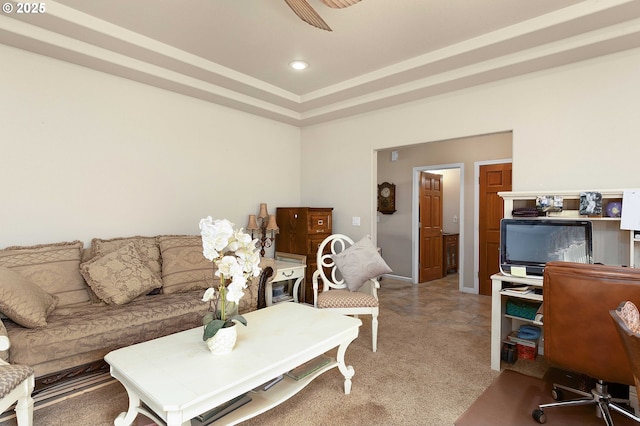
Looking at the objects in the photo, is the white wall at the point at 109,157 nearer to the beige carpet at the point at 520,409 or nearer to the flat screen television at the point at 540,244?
the flat screen television at the point at 540,244

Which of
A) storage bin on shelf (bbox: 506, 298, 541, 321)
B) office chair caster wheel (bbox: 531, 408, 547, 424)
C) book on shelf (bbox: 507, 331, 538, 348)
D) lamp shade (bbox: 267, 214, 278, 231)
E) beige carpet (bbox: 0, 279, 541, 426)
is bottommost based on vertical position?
beige carpet (bbox: 0, 279, 541, 426)

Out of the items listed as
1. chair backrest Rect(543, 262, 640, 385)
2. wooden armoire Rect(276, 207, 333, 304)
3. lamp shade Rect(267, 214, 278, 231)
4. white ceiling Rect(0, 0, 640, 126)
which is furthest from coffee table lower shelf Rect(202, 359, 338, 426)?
white ceiling Rect(0, 0, 640, 126)

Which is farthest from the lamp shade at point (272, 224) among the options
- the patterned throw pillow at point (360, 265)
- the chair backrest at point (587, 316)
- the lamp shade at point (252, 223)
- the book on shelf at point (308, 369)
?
the chair backrest at point (587, 316)

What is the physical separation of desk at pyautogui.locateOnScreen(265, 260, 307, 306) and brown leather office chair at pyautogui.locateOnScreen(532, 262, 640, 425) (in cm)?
250

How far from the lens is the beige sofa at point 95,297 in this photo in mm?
2031

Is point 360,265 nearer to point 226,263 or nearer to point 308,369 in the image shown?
point 308,369

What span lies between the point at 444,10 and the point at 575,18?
888 millimetres

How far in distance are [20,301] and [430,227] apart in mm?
5643

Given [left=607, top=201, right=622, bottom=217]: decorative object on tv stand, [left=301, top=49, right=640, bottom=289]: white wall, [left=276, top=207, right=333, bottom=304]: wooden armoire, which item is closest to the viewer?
[left=607, top=201, right=622, bottom=217]: decorative object on tv stand

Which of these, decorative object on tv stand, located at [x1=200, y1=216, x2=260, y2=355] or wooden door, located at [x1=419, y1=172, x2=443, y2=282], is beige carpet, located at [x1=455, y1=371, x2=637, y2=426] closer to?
decorative object on tv stand, located at [x1=200, y1=216, x2=260, y2=355]

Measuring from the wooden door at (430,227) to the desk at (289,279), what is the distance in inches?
106

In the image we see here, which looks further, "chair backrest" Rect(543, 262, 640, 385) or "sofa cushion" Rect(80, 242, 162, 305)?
"sofa cushion" Rect(80, 242, 162, 305)

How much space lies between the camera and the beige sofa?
2031 millimetres

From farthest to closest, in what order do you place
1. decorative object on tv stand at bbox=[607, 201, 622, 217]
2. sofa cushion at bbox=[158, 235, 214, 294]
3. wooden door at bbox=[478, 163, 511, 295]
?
wooden door at bbox=[478, 163, 511, 295] → sofa cushion at bbox=[158, 235, 214, 294] → decorative object on tv stand at bbox=[607, 201, 622, 217]
